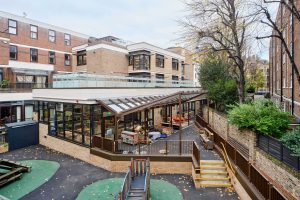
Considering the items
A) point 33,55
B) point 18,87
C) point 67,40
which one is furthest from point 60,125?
point 67,40

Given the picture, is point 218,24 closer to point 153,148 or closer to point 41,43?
point 153,148

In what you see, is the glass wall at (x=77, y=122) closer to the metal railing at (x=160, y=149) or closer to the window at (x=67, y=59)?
the metal railing at (x=160, y=149)

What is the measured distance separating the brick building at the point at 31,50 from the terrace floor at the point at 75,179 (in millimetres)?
12989

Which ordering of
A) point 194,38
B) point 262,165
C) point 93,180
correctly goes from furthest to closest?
point 194,38, point 93,180, point 262,165

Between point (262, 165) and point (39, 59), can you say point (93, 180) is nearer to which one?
point (262, 165)

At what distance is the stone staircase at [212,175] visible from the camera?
10891 millimetres

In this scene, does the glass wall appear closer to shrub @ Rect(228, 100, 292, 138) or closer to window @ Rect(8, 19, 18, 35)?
shrub @ Rect(228, 100, 292, 138)

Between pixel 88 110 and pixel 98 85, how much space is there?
197 centimetres

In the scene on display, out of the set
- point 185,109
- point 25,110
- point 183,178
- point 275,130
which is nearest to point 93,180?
point 183,178

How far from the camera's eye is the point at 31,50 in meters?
27.5

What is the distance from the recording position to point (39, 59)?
28406 mm

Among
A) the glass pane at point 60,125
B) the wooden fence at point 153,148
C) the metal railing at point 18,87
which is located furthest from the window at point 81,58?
the wooden fence at point 153,148

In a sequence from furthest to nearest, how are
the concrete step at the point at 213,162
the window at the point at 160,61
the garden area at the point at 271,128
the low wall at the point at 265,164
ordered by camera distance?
the window at the point at 160,61, the concrete step at the point at 213,162, the garden area at the point at 271,128, the low wall at the point at 265,164

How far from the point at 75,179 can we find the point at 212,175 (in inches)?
299
